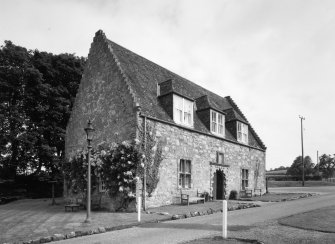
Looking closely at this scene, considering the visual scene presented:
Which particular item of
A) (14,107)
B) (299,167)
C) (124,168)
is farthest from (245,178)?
(299,167)

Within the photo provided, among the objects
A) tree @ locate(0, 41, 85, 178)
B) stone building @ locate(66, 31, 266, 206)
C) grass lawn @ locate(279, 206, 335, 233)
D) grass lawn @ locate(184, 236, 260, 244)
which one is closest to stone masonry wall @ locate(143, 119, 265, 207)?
stone building @ locate(66, 31, 266, 206)

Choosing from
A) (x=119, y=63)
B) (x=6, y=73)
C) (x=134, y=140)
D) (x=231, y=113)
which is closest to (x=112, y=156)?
(x=134, y=140)

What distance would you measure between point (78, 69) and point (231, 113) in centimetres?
1633

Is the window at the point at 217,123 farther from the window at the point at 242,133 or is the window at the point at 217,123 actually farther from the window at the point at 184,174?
the window at the point at 184,174

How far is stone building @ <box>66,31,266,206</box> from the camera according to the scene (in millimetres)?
18922

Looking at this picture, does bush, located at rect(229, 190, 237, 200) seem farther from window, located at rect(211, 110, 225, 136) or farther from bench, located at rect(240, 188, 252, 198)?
window, located at rect(211, 110, 225, 136)

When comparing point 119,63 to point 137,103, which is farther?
point 119,63

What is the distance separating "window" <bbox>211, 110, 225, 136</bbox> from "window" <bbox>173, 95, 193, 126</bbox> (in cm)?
272

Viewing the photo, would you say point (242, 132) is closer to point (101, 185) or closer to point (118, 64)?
point (118, 64)

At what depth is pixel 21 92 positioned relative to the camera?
30828 millimetres

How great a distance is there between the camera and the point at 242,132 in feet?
93.5

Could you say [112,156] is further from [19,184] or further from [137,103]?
[19,184]

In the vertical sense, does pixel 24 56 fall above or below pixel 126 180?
above

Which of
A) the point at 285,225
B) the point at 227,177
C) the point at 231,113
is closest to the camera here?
the point at 285,225
